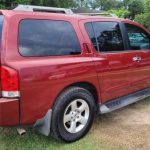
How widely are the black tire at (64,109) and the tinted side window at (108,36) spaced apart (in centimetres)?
79

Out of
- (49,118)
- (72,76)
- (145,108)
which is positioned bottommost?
(145,108)

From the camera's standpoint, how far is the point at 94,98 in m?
4.77

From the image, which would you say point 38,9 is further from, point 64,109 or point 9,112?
point 9,112

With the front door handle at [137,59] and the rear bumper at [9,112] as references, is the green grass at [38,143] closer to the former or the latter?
the rear bumper at [9,112]

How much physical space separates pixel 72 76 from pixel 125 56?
1.35 m

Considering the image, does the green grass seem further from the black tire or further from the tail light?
the tail light

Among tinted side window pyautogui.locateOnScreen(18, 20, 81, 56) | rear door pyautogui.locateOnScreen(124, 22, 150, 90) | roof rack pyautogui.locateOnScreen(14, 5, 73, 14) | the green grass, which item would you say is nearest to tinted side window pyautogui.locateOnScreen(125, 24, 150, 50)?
rear door pyautogui.locateOnScreen(124, 22, 150, 90)

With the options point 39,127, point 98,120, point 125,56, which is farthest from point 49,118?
point 125,56

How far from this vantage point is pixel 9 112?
367cm

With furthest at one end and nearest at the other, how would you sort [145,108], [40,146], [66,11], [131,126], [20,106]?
[145,108] < [131,126] < [66,11] < [40,146] < [20,106]

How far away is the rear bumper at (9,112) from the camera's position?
3629mm

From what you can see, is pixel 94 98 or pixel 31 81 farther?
pixel 94 98

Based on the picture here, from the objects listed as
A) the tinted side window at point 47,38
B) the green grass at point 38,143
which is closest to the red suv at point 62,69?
the tinted side window at point 47,38

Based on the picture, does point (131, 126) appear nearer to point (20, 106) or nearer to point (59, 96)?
point (59, 96)
